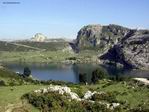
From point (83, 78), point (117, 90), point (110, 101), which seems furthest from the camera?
point (83, 78)

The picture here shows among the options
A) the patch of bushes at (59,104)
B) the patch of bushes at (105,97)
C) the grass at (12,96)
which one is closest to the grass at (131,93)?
the patch of bushes at (105,97)

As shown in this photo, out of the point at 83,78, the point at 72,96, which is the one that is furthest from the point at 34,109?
the point at 83,78

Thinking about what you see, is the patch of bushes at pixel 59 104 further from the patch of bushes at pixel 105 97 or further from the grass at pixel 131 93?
the grass at pixel 131 93

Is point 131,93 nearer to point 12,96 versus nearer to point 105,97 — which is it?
point 105,97

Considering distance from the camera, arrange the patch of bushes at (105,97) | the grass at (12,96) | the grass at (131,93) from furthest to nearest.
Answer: the patch of bushes at (105,97), the grass at (131,93), the grass at (12,96)

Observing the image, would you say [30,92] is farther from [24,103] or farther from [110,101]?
[110,101]

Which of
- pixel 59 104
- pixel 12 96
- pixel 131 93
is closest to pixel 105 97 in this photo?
pixel 131 93

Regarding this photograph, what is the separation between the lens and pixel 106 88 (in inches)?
2581

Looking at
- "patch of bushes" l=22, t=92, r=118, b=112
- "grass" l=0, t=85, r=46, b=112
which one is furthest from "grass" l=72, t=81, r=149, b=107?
"grass" l=0, t=85, r=46, b=112

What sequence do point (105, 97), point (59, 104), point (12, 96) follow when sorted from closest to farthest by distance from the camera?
point (59, 104)
point (105, 97)
point (12, 96)

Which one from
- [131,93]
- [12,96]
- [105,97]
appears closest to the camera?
[105,97]

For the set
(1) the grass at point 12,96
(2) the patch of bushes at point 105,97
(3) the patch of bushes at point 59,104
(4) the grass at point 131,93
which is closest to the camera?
(3) the patch of bushes at point 59,104

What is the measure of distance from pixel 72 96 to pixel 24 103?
758cm

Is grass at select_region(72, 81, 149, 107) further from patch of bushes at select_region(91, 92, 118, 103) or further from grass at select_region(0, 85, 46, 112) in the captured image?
A: grass at select_region(0, 85, 46, 112)
